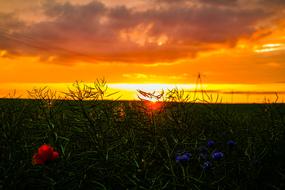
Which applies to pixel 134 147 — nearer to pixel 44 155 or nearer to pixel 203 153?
pixel 203 153

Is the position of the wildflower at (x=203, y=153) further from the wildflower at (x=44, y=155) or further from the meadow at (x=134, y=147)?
the wildflower at (x=44, y=155)

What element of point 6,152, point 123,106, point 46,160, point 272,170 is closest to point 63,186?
point 46,160

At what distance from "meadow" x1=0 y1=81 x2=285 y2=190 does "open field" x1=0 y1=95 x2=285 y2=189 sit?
1cm

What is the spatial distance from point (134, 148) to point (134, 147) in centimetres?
1

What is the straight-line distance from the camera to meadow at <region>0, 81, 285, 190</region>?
3668 millimetres

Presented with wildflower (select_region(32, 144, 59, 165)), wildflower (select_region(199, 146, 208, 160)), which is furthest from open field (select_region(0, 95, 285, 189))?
wildflower (select_region(32, 144, 59, 165))

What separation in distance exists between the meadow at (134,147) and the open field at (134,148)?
0.01 meters

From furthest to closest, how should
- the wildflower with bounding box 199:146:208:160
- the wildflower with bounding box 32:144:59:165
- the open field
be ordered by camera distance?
the wildflower with bounding box 199:146:208:160 → the open field → the wildflower with bounding box 32:144:59:165

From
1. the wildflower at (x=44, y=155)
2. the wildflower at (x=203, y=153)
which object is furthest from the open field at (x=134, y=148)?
the wildflower at (x=44, y=155)

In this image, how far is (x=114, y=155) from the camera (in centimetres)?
393

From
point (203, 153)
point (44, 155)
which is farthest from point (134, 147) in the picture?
point (44, 155)

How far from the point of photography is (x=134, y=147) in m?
4.24

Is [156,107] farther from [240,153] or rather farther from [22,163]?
[22,163]

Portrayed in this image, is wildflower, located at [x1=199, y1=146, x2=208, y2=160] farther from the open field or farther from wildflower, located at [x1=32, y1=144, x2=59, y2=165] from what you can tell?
wildflower, located at [x1=32, y1=144, x2=59, y2=165]
